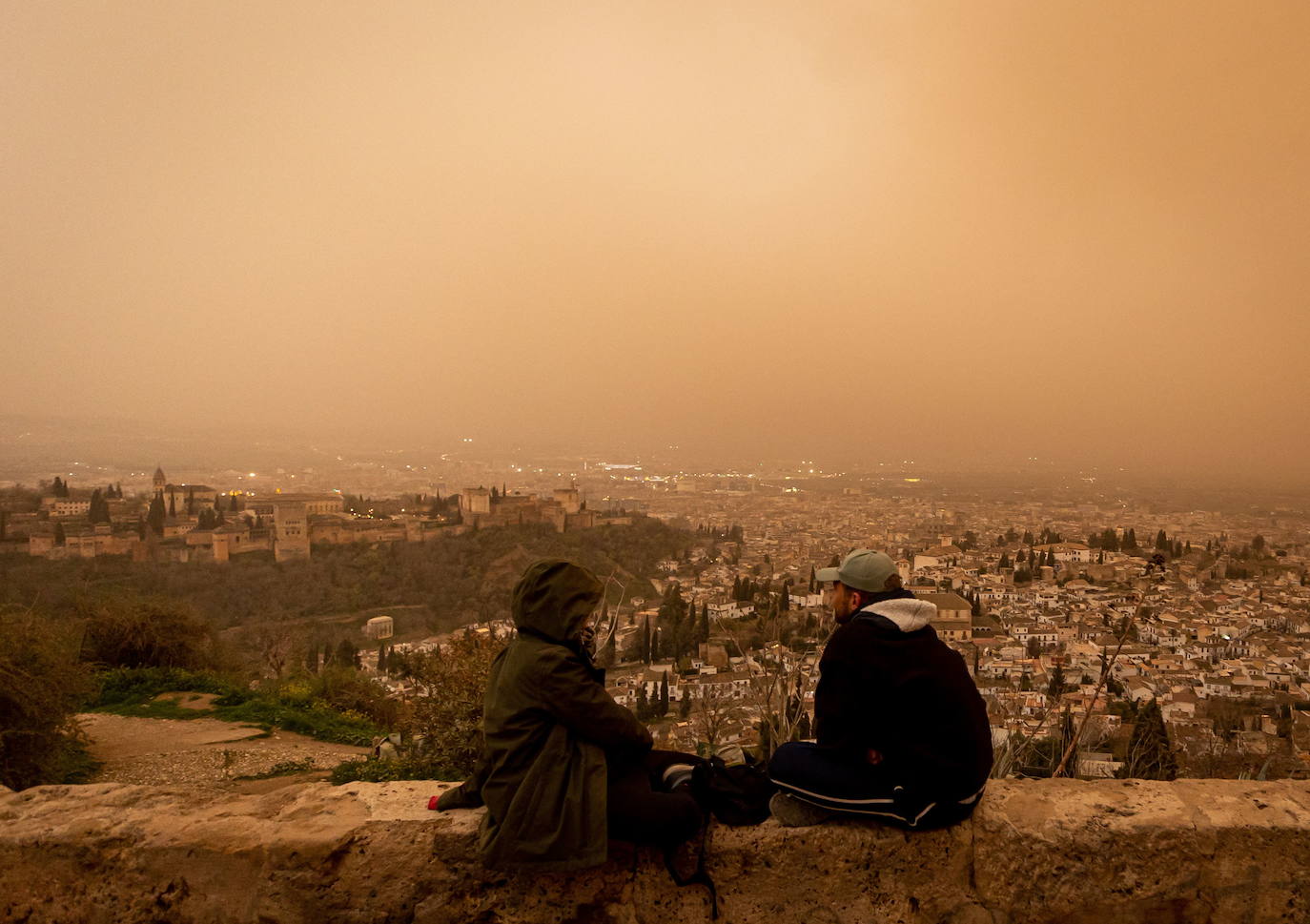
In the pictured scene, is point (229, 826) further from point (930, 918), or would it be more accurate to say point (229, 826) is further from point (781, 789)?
point (930, 918)

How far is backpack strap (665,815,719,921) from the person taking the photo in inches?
79.1

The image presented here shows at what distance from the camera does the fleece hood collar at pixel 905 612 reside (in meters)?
2.09

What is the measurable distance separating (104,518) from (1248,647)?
160 feet

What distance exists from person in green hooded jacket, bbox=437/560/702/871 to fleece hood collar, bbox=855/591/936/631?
0.77 metres

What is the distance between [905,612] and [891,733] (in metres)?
0.35

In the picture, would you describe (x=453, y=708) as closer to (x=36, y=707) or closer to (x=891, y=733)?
(x=891, y=733)

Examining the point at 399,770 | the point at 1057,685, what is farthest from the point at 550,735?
the point at 1057,685

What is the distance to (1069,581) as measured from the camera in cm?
1399

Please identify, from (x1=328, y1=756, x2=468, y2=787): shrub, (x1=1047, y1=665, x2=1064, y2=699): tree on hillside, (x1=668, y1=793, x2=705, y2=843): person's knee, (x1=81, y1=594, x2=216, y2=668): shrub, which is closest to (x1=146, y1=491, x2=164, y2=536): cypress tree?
(x1=81, y1=594, x2=216, y2=668): shrub

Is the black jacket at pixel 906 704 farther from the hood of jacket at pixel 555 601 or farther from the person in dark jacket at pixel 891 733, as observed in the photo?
A: the hood of jacket at pixel 555 601

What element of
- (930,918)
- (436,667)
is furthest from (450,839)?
(436,667)

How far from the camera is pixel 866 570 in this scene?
235 centimetres

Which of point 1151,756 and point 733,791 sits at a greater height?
point 733,791

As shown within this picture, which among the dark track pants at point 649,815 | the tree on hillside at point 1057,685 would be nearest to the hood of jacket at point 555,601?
the dark track pants at point 649,815
